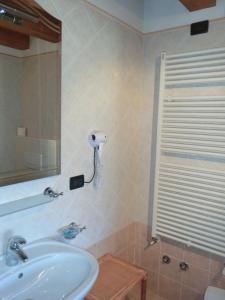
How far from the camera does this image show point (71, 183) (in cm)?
155

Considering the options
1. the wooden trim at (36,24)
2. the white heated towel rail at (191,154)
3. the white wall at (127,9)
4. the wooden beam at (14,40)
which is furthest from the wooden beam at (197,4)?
the wooden beam at (14,40)

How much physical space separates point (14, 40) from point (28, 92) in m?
0.26

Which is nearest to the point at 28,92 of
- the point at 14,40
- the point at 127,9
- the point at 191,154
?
the point at 14,40

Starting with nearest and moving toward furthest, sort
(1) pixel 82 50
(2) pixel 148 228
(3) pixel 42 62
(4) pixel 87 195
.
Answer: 1. (3) pixel 42 62
2. (1) pixel 82 50
3. (4) pixel 87 195
4. (2) pixel 148 228

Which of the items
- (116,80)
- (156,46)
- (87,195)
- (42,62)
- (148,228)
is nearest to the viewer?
(42,62)

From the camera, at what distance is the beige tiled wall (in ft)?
6.20

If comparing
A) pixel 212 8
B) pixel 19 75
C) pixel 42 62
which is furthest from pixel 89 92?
pixel 212 8

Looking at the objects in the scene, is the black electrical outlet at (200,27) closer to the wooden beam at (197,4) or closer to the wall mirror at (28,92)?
the wooden beam at (197,4)

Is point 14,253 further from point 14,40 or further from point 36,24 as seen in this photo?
point 36,24

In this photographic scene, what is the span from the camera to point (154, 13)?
2.00 metres

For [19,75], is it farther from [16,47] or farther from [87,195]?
[87,195]

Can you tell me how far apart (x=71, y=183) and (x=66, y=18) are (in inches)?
37.8

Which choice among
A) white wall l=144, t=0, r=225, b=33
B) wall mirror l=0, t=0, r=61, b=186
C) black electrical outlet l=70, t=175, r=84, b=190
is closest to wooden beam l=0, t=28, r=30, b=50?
wall mirror l=0, t=0, r=61, b=186

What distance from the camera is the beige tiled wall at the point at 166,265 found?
1891 mm
